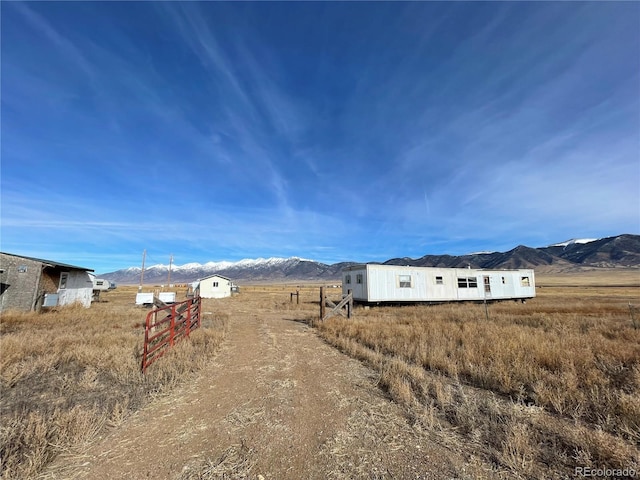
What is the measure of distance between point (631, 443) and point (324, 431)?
400cm

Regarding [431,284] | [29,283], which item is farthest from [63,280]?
[431,284]

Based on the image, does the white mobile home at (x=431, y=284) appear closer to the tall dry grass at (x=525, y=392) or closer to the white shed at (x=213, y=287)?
the tall dry grass at (x=525, y=392)

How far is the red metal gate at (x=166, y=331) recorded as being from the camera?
725cm

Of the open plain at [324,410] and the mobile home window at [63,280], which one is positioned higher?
the mobile home window at [63,280]

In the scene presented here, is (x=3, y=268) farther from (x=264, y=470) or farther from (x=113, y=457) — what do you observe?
(x=264, y=470)

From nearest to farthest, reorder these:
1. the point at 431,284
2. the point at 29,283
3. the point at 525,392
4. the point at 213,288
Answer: the point at 525,392 → the point at 29,283 → the point at 431,284 → the point at 213,288

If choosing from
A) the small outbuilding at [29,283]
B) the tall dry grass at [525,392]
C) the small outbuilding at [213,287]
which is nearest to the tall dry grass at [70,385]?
the tall dry grass at [525,392]

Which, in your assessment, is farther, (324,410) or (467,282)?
(467,282)

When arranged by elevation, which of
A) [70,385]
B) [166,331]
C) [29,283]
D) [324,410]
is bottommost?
[324,410]

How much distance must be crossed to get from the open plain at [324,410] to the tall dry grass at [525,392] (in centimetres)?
3
